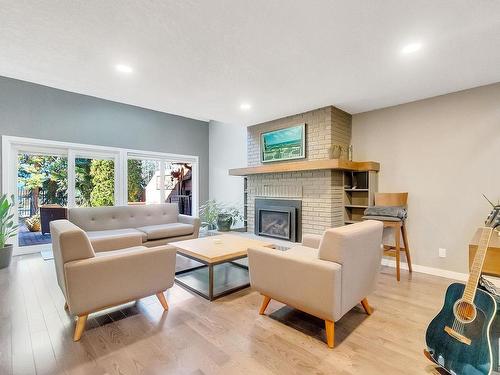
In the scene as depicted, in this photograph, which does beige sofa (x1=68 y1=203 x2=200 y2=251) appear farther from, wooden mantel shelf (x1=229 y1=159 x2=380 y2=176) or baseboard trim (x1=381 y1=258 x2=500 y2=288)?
baseboard trim (x1=381 y1=258 x2=500 y2=288)

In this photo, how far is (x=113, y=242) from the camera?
3.19 metres

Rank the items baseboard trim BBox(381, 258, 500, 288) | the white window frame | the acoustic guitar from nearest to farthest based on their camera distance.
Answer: the acoustic guitar, baseboard trim BBox(381, 258, 500, 288), the white window frame

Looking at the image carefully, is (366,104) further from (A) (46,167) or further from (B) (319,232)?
(A) (46,167)

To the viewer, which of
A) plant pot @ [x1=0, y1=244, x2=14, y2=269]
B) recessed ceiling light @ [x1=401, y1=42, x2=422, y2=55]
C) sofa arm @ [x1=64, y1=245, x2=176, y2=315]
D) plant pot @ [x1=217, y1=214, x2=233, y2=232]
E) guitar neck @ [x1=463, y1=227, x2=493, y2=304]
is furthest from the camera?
plant pot @ [x1=217, y1=214, x2=233, y2=232]

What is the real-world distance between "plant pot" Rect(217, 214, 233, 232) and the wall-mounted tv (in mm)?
1314

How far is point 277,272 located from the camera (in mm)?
2000

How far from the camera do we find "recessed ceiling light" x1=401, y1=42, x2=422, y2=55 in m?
2.22

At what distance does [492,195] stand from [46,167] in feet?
21.2

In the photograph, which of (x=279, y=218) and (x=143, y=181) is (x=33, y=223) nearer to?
(x=143, y=181)

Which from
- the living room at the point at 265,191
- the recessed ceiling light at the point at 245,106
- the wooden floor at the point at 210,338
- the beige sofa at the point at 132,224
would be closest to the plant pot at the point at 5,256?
the living room at the point at 265,191

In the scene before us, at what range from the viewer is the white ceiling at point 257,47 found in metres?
1.84

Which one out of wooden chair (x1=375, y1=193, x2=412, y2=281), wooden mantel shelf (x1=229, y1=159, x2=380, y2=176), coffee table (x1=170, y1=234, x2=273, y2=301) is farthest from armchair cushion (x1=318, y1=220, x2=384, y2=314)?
wooden mantel shelf (x1=229, y1=159, x2=380, y2=176)

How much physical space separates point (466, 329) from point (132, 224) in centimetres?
438

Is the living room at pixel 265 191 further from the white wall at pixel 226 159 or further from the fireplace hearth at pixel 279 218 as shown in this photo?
the white wall at pixel 226 159
